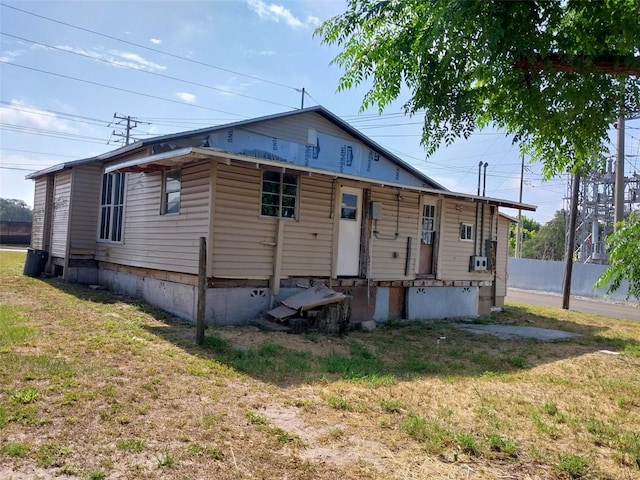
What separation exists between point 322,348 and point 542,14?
5.53 metres

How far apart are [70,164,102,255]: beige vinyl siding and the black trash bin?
2330 millimetres

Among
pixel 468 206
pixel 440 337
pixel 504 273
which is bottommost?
pixel 440 337

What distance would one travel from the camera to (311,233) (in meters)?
9.95

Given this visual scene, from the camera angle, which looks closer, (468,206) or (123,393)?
(123,393)

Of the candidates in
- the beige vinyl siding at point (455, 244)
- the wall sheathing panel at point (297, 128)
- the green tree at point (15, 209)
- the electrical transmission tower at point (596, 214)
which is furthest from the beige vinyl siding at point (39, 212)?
the green tree at point (15, 209)

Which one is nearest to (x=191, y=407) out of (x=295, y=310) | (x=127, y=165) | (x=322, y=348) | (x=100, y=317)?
(x=322, y=348)

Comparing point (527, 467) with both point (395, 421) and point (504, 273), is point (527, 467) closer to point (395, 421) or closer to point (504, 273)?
point (395, 421)

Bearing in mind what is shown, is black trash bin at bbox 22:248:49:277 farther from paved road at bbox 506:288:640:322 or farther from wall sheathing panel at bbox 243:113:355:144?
paved road at bbox 506:288:640:322

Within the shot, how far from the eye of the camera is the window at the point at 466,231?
13306 mm

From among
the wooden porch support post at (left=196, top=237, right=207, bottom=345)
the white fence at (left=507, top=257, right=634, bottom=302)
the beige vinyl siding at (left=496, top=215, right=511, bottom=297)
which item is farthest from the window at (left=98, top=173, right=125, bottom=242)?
the white fence at (left=507, top=257, right=634, bottom=302)

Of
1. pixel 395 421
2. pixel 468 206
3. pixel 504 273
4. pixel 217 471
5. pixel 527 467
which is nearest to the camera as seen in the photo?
pixel 217 471

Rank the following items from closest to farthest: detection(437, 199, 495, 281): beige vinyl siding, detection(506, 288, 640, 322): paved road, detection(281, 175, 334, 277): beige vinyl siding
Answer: detection(281, 175, 334, 277): beige vinyl siding < detection(437, 199, 495, 281): beige vinyl siding < detection(506, 288, 640, 322): paved road

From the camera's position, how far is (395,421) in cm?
445

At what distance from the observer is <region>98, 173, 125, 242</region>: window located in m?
12.4
